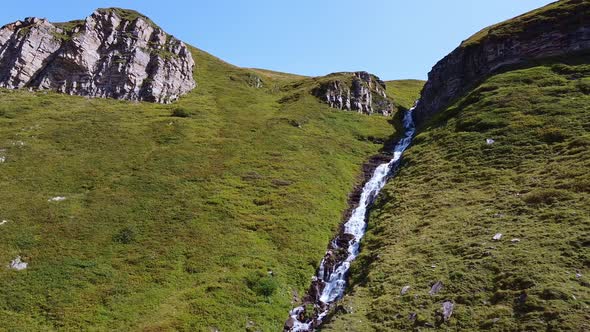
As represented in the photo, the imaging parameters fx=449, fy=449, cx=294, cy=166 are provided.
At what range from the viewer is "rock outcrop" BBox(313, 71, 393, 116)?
110125 mm

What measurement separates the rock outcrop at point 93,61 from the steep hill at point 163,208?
686cm

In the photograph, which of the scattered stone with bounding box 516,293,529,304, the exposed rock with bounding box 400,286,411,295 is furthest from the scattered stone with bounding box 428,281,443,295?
the scattered stone with bounding box 516,293,529,304

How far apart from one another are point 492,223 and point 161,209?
36.8m

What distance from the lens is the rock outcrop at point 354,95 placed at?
361 feet

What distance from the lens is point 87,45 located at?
105 m

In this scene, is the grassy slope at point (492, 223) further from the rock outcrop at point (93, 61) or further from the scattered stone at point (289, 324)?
the rock outcrop at point (93, 61)

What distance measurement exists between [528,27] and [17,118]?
97.1m

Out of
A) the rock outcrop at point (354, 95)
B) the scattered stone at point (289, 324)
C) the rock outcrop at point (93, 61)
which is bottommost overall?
the scattered stone at point (289, 324)

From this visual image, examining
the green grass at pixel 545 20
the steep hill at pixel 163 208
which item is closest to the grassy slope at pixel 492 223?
the steep hill at pixel 163 208

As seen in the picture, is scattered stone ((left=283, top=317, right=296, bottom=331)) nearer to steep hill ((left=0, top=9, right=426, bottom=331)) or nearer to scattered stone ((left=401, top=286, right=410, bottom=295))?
steep hill ((left=0, top=9, right=426, bottom=331))

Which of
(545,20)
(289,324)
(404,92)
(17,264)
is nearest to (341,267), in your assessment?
A: (289,324)

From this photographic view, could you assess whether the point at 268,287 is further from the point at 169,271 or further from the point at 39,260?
the point at 39,260

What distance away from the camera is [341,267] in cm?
4762

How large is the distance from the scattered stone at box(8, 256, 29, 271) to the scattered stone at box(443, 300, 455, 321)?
122 feet
